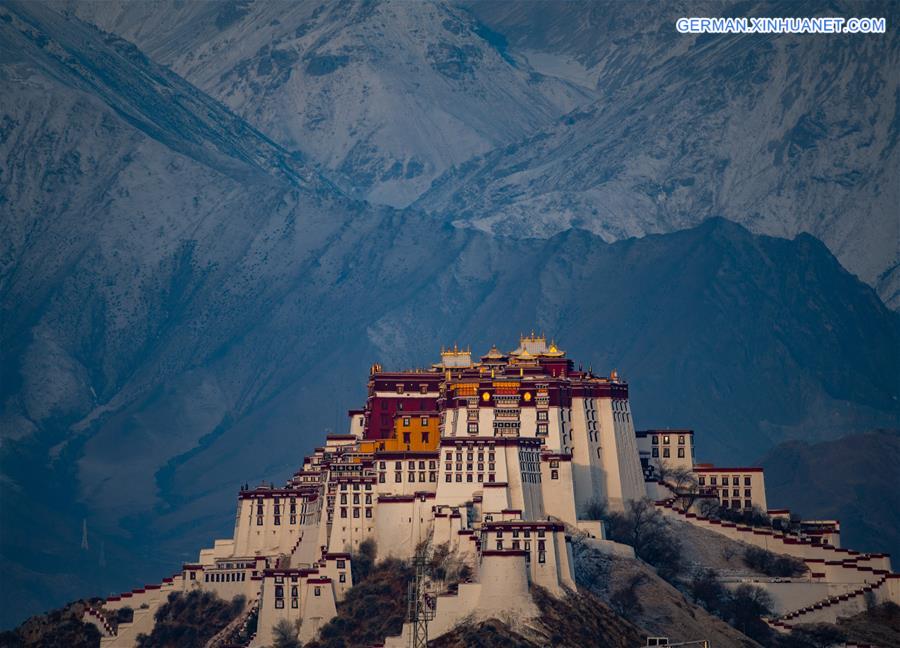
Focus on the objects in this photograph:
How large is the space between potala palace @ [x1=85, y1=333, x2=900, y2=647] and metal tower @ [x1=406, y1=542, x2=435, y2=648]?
367 millimetres

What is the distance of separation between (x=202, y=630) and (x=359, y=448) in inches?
568

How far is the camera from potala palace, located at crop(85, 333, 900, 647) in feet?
486

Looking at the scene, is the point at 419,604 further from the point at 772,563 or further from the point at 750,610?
the point at 772,563

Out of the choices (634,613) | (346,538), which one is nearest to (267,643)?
(346,538)

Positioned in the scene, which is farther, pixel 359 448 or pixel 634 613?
pixel 359 448

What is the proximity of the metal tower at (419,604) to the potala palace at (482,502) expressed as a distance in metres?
0.37

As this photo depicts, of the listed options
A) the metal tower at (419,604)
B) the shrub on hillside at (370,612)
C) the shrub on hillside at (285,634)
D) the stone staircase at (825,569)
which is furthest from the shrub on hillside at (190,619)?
the stone staircase at (825,569)

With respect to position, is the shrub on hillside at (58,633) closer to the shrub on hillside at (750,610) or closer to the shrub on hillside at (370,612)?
the shrub on hillside at (370,612)

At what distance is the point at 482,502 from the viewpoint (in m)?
155

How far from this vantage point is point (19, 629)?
17225 centimetres

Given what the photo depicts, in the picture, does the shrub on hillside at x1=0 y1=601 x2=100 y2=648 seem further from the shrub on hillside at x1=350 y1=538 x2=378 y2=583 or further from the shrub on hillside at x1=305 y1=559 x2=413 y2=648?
the shrub on hillside at x1=305 y1=559 x2=413 y2=648

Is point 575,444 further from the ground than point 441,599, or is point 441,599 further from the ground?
point 575,444

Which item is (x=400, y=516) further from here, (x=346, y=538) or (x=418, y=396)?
(x=418, y=396)

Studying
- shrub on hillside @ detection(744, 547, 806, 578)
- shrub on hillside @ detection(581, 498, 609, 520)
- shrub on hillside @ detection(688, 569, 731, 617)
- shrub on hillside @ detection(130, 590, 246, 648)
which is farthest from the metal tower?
shrub on hillside @ detection(744, 547, 806, 578)
